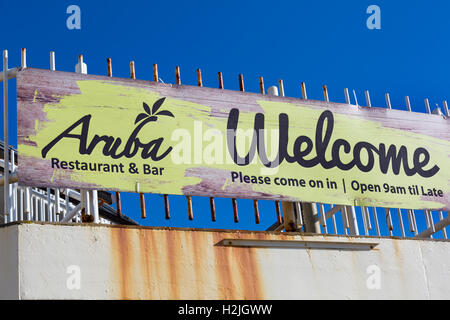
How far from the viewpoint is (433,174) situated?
952cm

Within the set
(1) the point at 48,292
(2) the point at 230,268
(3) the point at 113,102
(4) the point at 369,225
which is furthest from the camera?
(4) the point at 369,225

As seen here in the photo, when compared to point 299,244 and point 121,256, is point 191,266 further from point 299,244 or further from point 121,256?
point 299,244

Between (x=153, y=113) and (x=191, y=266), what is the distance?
1881 mm

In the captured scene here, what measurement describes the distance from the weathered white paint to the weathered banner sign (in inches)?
27.8

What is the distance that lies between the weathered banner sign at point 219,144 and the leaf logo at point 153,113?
1 cm

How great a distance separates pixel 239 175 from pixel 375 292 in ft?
6.51

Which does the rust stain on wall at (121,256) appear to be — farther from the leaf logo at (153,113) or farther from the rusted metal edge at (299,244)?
the leaf logo at (153,113)

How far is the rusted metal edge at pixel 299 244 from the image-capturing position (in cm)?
759

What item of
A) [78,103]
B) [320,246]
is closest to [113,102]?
[78,103]

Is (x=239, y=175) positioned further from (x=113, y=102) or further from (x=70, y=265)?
(x=70, y=265)

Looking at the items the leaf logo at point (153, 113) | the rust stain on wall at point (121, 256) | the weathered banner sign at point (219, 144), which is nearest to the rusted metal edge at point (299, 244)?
the weathered banner sign at point (219, 144)

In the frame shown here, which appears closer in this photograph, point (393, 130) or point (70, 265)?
point (70, 265)

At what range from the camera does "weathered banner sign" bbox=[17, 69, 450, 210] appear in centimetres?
770

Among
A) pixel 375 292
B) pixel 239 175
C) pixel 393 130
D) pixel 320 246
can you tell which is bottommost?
pixel 375 292
